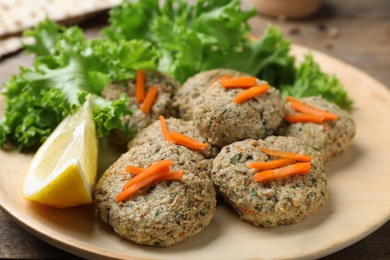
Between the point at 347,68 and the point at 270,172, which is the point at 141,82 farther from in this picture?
the point at 347,68

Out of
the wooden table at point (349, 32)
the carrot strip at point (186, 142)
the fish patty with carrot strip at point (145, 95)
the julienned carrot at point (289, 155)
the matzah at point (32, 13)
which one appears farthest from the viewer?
the wooden table at point (349, 32)

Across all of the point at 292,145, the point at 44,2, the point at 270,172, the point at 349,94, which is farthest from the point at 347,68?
the point at 44,2

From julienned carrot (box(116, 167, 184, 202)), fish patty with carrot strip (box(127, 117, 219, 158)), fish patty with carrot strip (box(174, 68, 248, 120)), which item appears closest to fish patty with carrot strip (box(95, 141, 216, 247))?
julienned carrot (box(116, 167, 184, 202))

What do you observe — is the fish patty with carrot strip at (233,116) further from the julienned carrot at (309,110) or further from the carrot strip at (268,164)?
the carrot strip at (268,164)

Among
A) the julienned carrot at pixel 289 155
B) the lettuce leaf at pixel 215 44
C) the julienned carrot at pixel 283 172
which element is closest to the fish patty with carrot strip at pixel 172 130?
the julienned carrot at pixel 289 155

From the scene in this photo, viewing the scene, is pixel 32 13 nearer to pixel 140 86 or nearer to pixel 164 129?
pixel 140 86
